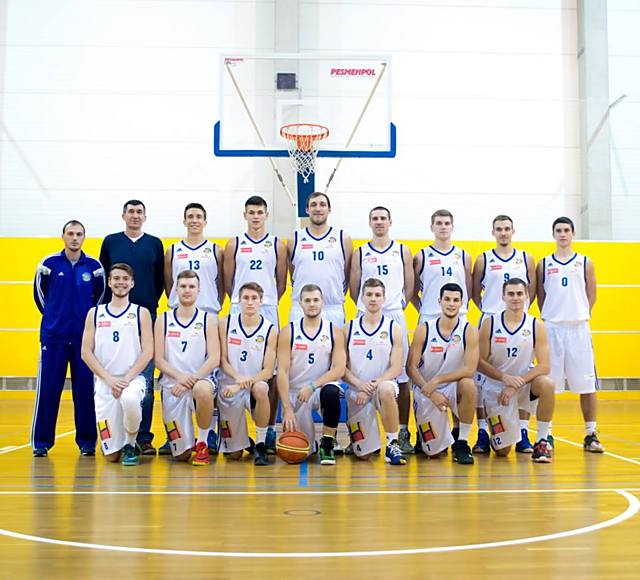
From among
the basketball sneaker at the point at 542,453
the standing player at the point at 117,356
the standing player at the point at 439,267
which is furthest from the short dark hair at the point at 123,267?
the basketball sneaker at the point at 542,453

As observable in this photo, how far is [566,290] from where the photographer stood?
6176 millimetres

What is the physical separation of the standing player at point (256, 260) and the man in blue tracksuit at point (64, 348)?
1126mm

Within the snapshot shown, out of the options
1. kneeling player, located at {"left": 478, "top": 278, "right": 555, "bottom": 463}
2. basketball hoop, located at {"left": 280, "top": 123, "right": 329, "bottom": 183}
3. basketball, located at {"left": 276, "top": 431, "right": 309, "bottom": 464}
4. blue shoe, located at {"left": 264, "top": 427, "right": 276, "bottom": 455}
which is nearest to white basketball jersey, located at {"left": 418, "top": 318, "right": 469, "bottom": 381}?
kneeling player, located at {"left": 478, "top": 278, "right": 555, "bottom": 463}

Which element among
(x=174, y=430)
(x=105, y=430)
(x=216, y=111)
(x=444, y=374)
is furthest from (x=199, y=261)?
(x=216, y=111)

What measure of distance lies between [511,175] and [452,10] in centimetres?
292

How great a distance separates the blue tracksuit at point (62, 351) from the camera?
19.0 feet

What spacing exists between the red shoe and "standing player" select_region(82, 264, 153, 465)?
0.43m

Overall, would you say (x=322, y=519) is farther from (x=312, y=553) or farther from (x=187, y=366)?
(x=187, y=366)

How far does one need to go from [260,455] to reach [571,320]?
2724mm

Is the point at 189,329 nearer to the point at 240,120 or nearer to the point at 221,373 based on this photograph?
the point at 221,373

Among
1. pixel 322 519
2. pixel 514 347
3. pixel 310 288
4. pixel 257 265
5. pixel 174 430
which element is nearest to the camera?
pixel 322 519

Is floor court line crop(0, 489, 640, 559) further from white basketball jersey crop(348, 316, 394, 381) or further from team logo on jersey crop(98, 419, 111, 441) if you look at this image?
white basketball jersey crop(348, 316, 394, 381)

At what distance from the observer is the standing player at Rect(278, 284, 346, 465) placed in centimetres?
531

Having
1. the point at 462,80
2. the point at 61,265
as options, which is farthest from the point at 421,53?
the point at 61,265
